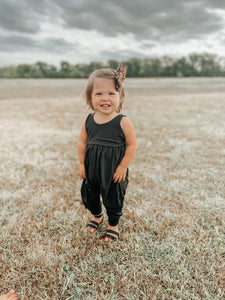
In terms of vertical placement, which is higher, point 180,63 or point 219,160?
point 180,63

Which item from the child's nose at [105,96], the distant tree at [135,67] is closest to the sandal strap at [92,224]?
the child's nose at [105,96]

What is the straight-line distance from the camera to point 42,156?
418 cm

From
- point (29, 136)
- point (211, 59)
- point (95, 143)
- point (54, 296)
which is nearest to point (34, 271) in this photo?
point (54, 296)

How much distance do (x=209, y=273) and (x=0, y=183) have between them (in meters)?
2.94

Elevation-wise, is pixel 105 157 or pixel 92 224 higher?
pixel 105 157

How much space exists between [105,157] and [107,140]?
0.15 metres

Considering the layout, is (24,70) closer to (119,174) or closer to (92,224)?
(92,224)

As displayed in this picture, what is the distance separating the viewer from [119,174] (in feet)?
5.98

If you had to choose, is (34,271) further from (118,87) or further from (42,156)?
(42,156)

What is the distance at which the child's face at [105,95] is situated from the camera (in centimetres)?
A: 166

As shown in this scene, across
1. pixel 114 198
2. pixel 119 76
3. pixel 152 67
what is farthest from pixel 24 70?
pixel 114 198

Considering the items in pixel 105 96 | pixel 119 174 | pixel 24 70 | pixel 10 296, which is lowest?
pixel 10 296

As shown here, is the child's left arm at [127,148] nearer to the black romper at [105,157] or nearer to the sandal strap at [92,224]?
the black romper at [105,157]

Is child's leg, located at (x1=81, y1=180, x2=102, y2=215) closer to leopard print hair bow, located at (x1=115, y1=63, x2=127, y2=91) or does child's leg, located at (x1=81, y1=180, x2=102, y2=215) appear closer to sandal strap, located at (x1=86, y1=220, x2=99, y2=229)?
sandal strap, located at (x1=86, y1=220, x2=99, y2=229)
